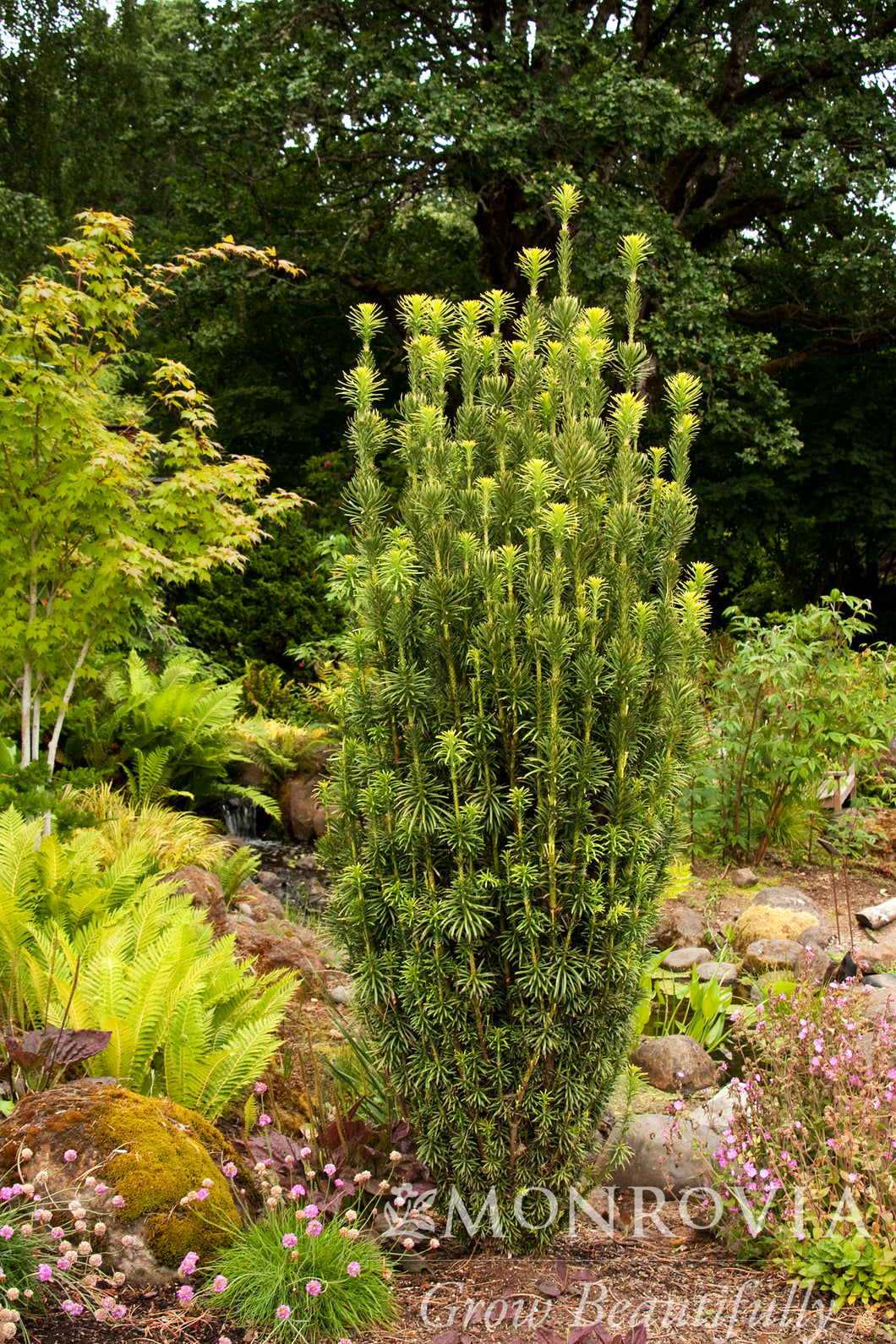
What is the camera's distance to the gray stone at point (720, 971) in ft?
16.2

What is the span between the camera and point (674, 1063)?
413cm

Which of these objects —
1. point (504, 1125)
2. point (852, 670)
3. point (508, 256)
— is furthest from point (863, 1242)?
point (508, 256)

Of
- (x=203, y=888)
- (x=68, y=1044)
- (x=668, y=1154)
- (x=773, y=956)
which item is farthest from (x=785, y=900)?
(x=68, y=1044)

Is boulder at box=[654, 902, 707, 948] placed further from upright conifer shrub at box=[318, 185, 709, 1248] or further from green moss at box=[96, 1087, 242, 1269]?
green moss at box=[96, 1087, 242, 1269]

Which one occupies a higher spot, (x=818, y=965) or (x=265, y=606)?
(x=265, y=606)

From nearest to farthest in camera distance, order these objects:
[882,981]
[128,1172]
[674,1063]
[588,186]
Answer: [128,1172], [674,1063], [882,981], [588,186]

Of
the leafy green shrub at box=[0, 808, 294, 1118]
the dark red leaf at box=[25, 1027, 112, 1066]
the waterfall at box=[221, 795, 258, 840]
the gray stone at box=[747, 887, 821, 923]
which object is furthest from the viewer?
the waterfall at box=[221, 795, 258, 840]

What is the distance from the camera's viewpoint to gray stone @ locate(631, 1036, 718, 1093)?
4.12 m

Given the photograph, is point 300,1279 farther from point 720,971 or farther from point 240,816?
point 240,816

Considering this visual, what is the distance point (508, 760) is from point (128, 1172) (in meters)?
1.35

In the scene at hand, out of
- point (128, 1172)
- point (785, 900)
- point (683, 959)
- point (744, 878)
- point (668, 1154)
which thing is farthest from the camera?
point (744, 878)

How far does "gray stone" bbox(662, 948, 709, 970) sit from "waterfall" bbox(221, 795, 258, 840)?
5.03 meters

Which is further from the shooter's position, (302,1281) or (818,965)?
(818,965)

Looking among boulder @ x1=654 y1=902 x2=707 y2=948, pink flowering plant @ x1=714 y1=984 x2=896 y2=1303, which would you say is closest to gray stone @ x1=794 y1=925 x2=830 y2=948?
boulder @ x1=654 y1=902 x2=707 y2=948
